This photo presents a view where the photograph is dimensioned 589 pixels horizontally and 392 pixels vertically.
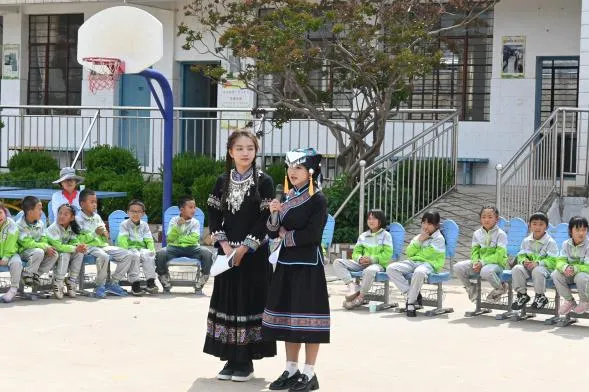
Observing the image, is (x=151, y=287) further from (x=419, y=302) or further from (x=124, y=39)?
(x=124, y=39)

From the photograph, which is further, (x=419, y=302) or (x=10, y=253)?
(x=10, y=253)

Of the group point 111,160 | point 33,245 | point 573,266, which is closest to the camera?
point 573,266

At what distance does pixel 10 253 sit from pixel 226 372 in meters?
4.69

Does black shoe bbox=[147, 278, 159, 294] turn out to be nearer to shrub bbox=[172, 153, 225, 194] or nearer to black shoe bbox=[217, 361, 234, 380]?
black shoe bbox=[217, 361, 234, 380]

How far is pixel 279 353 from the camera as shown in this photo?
31.3 ft

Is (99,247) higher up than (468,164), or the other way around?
(468,164)

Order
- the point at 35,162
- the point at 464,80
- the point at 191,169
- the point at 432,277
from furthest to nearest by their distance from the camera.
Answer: the point at 464,80 < the point at 35,162 < the point at 191,169 < the point at 432,277

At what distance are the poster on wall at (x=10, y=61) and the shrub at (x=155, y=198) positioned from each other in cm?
773

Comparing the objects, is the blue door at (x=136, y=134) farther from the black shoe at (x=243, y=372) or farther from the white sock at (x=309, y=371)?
the white sock at (x=309, y=371)

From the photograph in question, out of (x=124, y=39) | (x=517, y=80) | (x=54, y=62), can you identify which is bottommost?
(x=517, y=80)

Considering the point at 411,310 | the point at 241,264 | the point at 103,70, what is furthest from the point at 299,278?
the point at 103,70

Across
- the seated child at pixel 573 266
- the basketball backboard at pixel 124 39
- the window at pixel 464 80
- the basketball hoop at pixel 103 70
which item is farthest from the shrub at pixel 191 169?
the seated child at pixel 573 266

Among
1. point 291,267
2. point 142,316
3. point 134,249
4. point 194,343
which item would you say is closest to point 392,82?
point 134,249

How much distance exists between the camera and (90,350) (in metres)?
9.47
